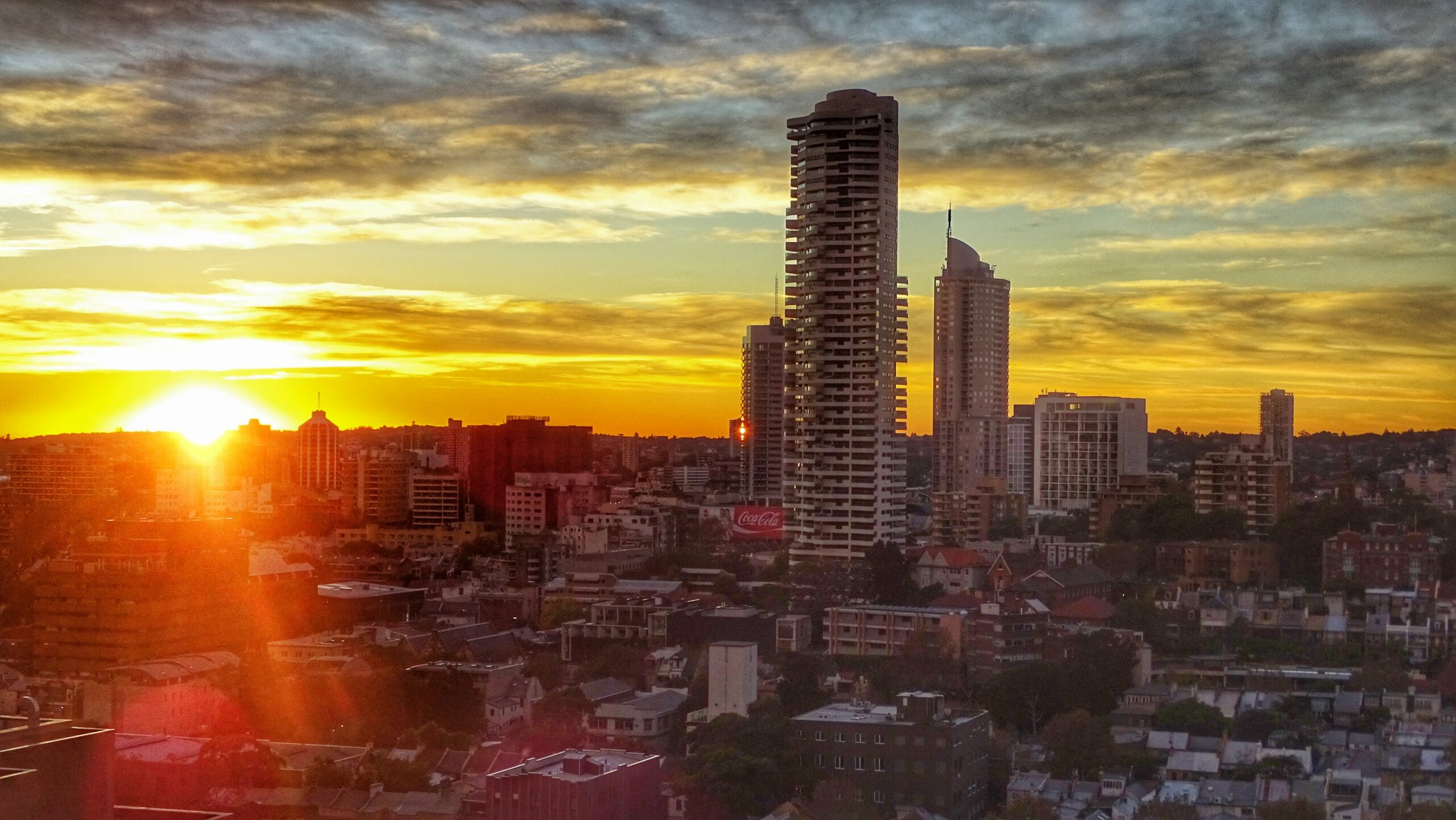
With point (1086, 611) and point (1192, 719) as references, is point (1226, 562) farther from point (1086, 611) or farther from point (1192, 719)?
point (1192, 719)

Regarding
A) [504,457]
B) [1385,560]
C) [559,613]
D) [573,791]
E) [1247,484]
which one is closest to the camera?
[573,791]

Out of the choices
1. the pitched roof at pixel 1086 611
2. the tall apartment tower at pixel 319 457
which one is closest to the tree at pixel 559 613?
the pitched roof at pixel 1086 611

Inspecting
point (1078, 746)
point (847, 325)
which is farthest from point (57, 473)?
point (1078, 746)

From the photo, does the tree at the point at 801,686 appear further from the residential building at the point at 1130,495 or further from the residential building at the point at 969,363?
the residential building at the point at 969,363

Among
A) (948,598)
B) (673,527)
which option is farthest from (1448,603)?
(673,527)

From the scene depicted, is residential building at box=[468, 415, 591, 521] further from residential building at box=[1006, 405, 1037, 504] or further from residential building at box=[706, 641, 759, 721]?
residential building at box=[706, 641, 759, 721]

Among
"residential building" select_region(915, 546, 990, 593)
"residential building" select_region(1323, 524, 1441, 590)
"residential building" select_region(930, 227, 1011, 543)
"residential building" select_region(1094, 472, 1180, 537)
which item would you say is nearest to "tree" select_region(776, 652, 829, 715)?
"residential building" select_region(915, 546, 990, 593)
